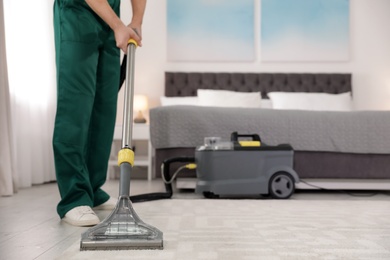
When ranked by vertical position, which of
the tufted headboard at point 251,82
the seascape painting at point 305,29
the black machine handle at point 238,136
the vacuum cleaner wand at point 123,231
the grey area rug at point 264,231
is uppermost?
the seascape painting at point 305,29

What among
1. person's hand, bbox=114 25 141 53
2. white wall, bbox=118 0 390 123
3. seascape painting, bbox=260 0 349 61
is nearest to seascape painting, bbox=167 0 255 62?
white wall, bbox=118 0 390 123

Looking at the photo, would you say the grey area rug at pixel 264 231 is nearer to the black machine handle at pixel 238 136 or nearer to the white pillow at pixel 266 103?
the black machine handle at pixel 238 136

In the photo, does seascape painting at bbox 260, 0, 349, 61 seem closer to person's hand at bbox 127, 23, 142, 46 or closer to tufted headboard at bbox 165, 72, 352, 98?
tufted headboard at bbox 165, 72, 352, 98

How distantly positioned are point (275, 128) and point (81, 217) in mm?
1698

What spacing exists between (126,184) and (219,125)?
1.77 m

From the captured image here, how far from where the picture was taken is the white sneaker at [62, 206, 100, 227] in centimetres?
169

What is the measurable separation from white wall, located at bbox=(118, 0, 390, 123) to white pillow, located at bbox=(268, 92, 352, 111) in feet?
1.67

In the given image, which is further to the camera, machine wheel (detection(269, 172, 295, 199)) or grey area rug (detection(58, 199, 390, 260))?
machine wheel (detection(269, 172, 295, 199))

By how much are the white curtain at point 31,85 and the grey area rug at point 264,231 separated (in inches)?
63.4

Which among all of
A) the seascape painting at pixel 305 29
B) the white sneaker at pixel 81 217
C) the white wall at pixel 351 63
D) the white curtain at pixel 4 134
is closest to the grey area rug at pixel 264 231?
the white sneaker at pixel 81 217

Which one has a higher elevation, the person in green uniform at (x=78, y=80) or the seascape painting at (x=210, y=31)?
the seascape painting at (x=210, y=31)

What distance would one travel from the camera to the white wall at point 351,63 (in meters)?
5.32

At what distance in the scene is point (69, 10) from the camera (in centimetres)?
186

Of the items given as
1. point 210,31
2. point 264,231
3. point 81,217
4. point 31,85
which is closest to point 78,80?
point 81,217
